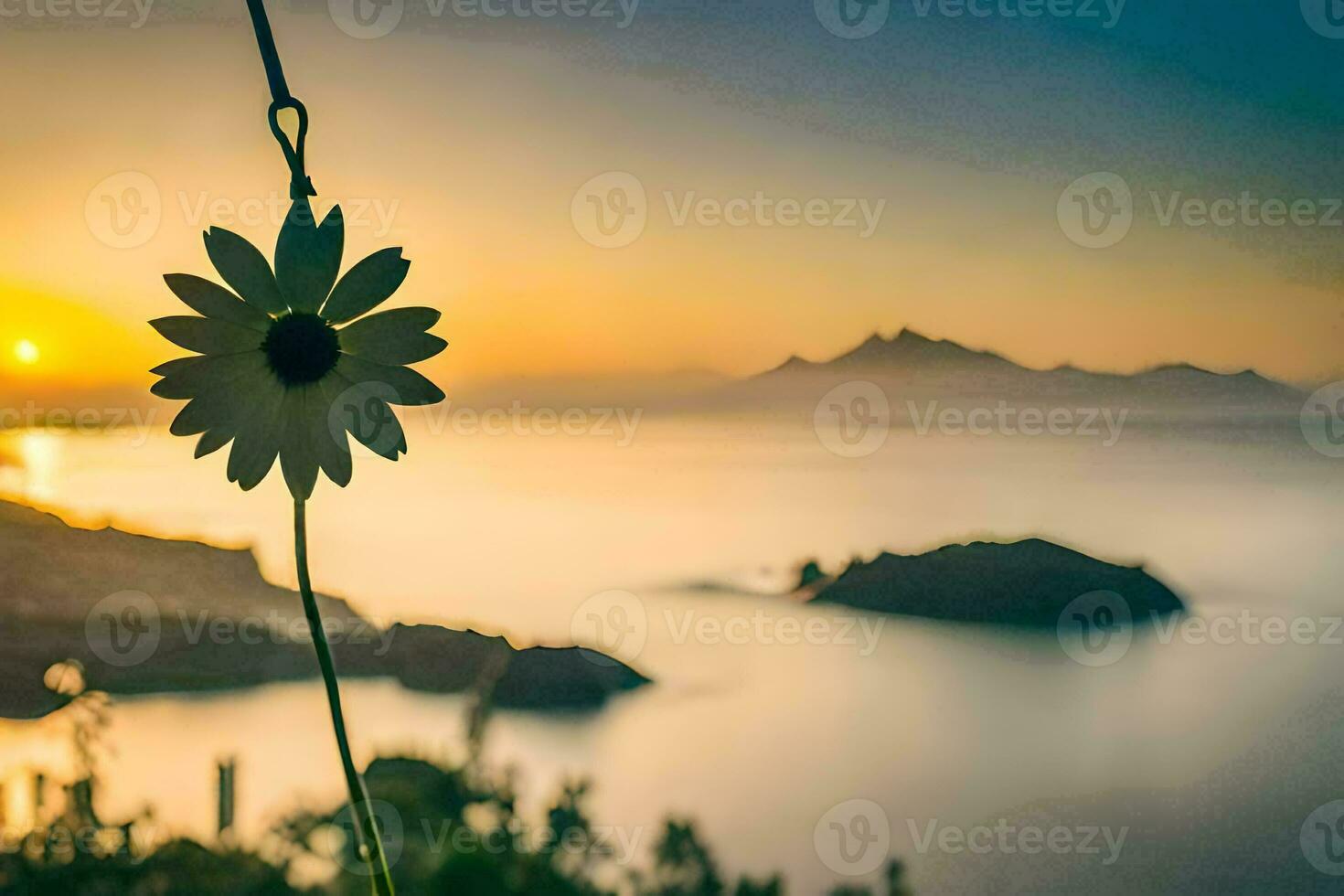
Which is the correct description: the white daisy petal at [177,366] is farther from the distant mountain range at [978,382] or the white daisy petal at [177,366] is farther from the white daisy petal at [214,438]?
the distant mountain range at [978,382]

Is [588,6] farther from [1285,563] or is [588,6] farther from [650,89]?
[1285,563]

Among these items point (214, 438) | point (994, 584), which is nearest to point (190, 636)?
point (214, 438)

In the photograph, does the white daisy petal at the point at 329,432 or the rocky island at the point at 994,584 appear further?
the rocky island at the point at 994,584

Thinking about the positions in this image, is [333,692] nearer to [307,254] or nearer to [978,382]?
[307,254]

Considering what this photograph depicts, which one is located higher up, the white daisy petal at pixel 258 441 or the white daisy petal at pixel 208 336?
the white daisy petal at pixel 208 336

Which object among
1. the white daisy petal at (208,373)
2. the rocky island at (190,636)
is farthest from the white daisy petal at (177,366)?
the rocky island at (190,636)

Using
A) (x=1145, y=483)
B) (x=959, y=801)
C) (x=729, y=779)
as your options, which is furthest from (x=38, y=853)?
(x=1145, y=483)

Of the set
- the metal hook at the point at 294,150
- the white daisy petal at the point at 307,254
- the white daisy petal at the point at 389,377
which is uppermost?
the metal hook at the point at 294,150
